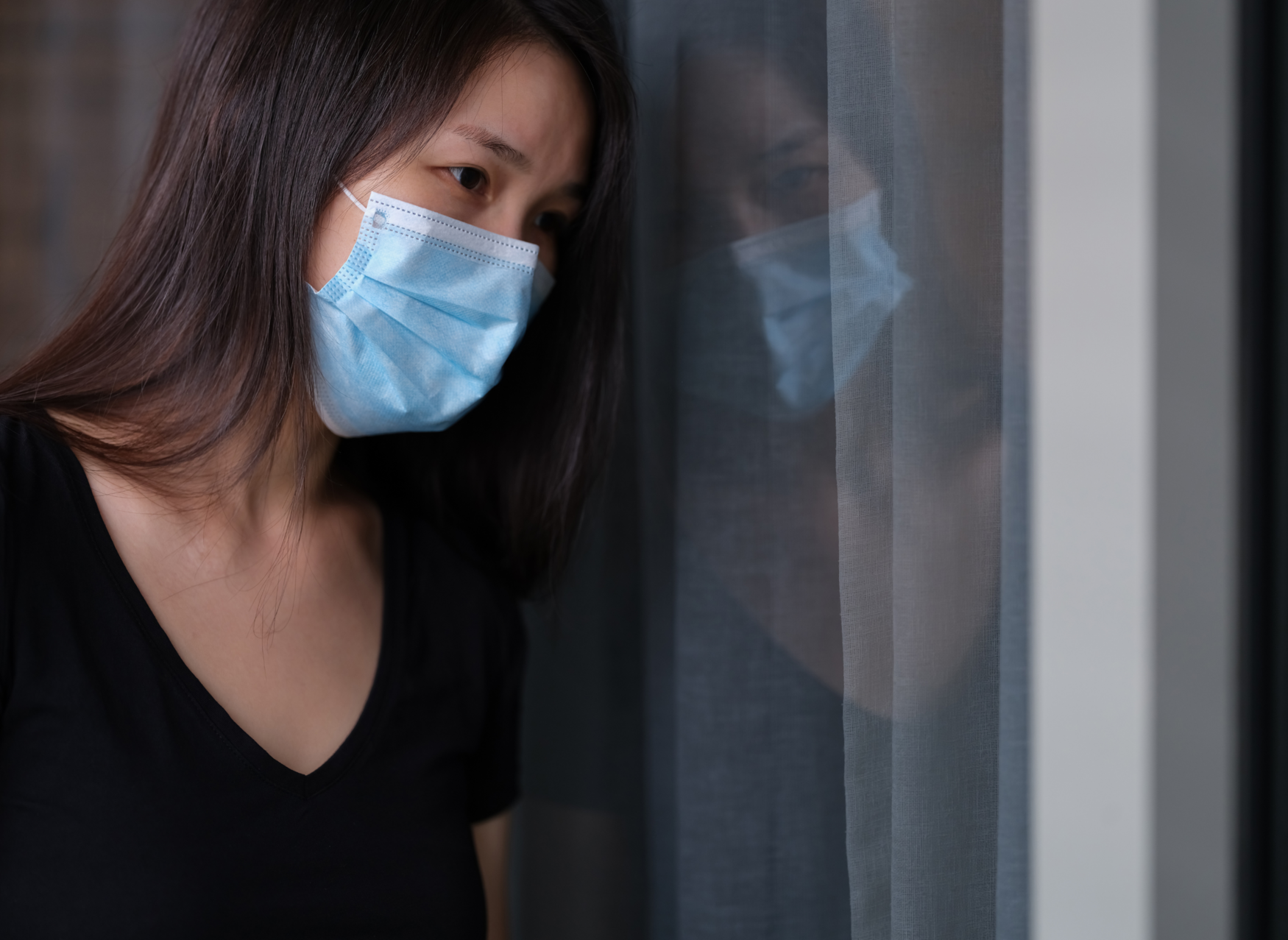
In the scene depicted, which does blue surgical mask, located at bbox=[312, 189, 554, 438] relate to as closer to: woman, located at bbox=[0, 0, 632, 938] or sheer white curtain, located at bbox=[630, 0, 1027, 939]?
woman, located at bbox=[0, 0, 632, 938]

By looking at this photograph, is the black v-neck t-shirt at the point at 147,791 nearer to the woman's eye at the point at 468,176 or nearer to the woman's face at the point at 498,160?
the woman's face at the point at 498,160

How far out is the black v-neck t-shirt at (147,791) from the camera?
716 mm

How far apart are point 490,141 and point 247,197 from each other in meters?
0.22

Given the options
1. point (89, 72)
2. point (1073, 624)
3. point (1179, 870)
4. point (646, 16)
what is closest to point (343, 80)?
point (646, 16)

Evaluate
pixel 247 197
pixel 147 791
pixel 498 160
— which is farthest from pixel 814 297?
pixel 147 791

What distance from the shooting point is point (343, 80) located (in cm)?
81

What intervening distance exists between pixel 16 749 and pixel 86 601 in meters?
0.12

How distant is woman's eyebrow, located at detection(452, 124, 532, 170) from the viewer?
82 cm

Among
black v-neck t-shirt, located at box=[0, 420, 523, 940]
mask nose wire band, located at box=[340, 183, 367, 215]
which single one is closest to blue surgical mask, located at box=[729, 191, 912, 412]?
mask nose wire band, located at box=[340, 183, 367, 215]

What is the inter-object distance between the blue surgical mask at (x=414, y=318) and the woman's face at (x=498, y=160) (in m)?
0.02

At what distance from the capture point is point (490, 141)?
2.72 ft

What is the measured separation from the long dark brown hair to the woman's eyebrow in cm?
2

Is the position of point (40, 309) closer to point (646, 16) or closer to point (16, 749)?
point (16, 749)

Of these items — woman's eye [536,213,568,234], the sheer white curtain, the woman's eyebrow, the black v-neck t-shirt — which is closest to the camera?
the sheer white curtain
